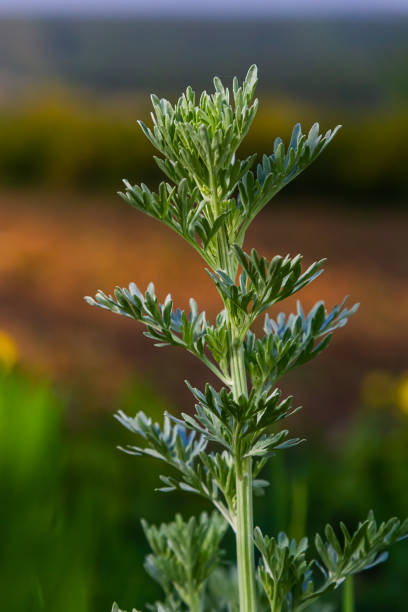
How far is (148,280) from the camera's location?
17.1 feet

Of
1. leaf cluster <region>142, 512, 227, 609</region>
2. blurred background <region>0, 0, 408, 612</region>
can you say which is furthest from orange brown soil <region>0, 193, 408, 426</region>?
leaf cluster <region>142, 512, 227, 609</region>

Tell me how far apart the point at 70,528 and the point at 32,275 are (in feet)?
16.5

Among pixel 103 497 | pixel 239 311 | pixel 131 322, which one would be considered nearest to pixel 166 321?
pixel 239 311

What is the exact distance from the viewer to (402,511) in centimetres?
158

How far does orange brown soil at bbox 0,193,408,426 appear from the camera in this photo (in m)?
3.95

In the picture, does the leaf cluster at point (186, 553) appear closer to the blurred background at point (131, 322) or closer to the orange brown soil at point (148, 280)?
the blurred background at point (131, 322)

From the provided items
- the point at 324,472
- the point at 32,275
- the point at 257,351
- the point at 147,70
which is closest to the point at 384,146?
the point at 32,275

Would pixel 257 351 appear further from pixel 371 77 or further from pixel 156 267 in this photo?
pixel 371 77

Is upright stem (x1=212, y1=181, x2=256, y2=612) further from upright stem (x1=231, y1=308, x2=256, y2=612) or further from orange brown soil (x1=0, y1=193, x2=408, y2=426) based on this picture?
orange brown soil (x1=0, y1=193, x2=408, y2=426)

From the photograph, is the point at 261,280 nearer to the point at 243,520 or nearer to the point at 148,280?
the point at 243,520

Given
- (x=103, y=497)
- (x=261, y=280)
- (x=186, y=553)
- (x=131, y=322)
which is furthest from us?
(x=131, y=322)

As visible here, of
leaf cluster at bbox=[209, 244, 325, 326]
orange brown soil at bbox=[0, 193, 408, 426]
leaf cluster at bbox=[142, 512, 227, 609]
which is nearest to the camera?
leaf cluster at bbox=[209, 244, 325, 326]

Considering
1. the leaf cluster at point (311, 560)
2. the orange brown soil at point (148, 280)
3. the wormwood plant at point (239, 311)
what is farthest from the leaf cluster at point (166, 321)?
the orange brown soil at point (148, 280)

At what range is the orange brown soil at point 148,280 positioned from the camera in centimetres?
395
